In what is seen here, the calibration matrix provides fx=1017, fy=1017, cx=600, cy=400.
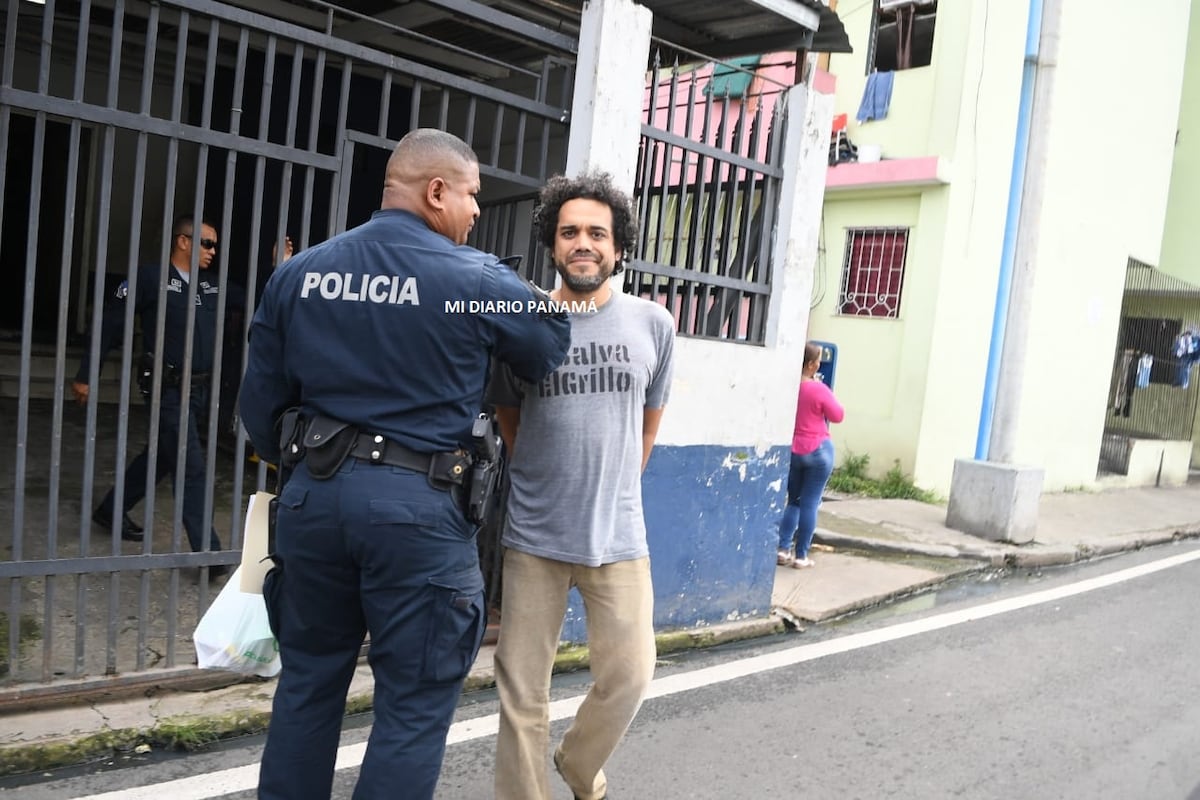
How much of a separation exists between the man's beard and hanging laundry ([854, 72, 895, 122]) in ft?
29.5

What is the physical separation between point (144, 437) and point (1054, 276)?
31.5 feet

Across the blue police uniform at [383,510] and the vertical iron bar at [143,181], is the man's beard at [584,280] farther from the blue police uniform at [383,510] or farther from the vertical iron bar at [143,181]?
the vertical iron bar at [143,181]

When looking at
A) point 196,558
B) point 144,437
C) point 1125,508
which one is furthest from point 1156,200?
point 196,558

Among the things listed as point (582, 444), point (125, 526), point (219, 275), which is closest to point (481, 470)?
point (582, 444)

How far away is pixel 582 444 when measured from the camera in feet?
9.27

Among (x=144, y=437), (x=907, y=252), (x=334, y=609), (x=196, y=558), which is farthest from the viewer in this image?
(x=907, y=252)

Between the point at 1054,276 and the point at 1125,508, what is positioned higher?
the point at 1054,276

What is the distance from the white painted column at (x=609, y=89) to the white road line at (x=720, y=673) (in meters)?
2.22

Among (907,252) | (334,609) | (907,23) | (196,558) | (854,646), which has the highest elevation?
(907,23)

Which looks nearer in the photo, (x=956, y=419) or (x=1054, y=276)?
(x=956, y=419)

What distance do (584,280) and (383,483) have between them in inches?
34.6

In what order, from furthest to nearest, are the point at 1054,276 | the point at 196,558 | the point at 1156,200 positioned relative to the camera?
the point at 1156,200 < the point at 1054,276 < the point at 196,558

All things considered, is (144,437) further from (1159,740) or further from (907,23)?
(907,23)

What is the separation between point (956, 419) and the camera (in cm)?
1068
